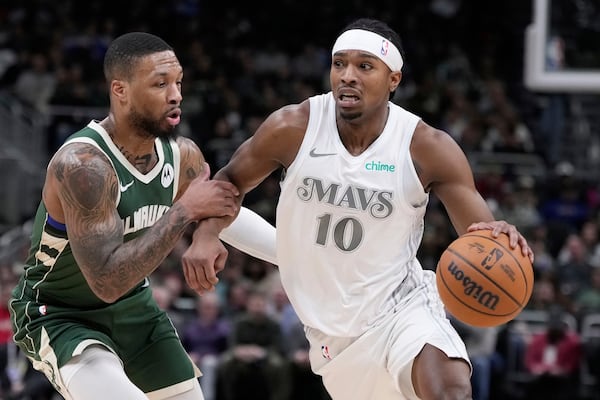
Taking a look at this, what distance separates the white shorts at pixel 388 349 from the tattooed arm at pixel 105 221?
887mm

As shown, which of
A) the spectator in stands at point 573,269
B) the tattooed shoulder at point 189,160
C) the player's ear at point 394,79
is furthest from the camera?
the spectator in stands at point 573,269

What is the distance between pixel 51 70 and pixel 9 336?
6329mm

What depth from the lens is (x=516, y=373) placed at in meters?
10.9

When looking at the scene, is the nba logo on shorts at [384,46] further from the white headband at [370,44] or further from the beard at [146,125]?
the beard at [146,125]

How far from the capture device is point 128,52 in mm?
5227

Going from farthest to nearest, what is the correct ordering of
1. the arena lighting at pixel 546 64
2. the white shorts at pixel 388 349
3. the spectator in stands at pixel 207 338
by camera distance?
the spectator in stands at pixel 207 338 < the arena lighting at pixel 546 64 < the white shorts at pixel 388 349

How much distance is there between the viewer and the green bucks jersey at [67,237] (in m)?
5.18

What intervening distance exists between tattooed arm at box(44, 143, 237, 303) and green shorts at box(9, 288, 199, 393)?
301 millimetres

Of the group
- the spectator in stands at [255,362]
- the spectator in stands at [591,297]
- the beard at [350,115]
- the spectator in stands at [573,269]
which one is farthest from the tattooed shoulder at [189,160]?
the spectator in stands at [573,269]

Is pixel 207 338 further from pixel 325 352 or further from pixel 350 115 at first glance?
pixel 350 115

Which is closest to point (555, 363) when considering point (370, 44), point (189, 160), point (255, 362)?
→ point (255, 362)

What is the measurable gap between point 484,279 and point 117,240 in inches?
64.5

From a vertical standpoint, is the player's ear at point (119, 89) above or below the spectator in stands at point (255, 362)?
above

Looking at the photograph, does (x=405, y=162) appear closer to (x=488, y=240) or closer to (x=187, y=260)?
(x=488, y=240)
